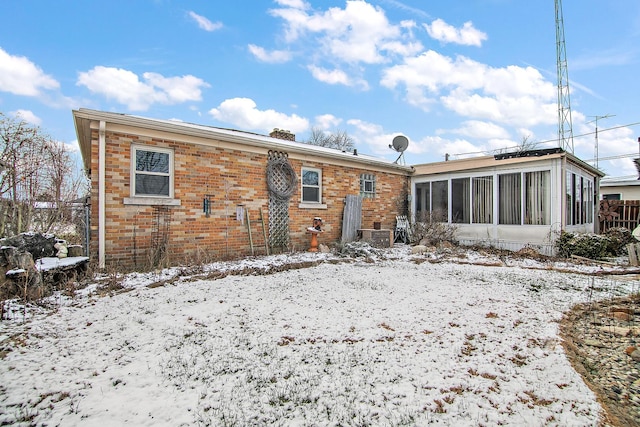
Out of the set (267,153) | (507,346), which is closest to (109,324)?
(507,346)

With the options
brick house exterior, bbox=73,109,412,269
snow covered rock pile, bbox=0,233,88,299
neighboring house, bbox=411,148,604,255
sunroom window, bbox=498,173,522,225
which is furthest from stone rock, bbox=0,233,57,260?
sunroom window, bbox=498,173,522,225

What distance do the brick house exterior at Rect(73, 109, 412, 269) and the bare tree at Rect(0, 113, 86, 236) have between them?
85.8 inches

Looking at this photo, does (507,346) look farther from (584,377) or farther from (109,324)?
(109,324)

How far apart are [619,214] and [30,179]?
66.3 ft

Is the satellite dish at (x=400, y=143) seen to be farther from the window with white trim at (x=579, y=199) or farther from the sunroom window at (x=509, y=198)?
the window with white trim at (x=579, y=199)

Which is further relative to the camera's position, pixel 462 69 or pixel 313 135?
pixel 313 135

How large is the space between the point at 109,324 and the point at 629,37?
17.8 metres

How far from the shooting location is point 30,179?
29.7 feet

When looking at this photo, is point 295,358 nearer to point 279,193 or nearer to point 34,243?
point 34,243

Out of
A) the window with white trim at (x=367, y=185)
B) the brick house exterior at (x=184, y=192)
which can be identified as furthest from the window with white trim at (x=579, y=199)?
the brick house exterior at (x=184, y=192)

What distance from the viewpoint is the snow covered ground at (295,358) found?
2033mm

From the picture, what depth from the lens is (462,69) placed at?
12.9m

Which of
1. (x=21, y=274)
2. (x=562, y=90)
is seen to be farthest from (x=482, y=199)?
(x=21, y=274)

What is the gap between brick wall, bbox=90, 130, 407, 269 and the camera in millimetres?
6309
